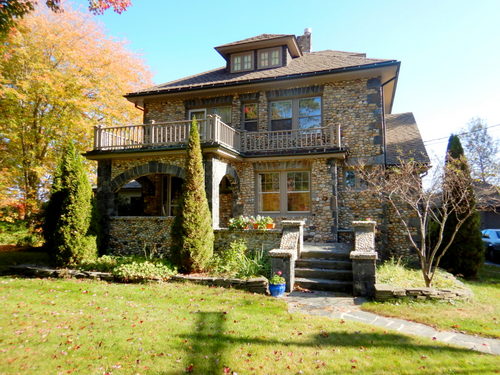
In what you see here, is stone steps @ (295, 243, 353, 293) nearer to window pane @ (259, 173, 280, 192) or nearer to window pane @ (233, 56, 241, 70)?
window pane @ (259, 173, 280, 192)

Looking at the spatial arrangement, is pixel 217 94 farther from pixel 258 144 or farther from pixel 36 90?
pixel 36 90

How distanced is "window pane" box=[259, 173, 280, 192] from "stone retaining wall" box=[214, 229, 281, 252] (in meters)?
3.51

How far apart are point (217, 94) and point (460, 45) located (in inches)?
365

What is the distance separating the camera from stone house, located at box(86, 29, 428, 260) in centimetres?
1139

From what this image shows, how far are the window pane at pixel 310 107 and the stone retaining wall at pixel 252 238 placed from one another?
5.91 m

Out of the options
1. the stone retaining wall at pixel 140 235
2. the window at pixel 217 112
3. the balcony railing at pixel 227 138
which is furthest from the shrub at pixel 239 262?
the window at pixel 217 112

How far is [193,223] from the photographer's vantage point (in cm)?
895

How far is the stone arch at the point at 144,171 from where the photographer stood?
11156 millimetres

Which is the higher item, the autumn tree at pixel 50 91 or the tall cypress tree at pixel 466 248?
the autumn tree at pixel 50 91

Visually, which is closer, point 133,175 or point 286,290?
point 286,290

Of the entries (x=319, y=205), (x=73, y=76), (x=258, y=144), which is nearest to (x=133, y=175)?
(x=258, y=144)

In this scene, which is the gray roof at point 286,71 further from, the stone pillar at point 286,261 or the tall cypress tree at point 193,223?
the stone pillar at point 286,261

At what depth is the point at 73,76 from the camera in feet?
53.4

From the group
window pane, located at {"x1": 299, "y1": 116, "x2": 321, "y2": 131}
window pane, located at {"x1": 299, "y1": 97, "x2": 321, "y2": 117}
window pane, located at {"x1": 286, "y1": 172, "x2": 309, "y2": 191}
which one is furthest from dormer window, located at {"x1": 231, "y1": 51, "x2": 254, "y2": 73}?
window pane, located at {"x1": 286, "y1": 172, "x2": 309, "y2": 191}
